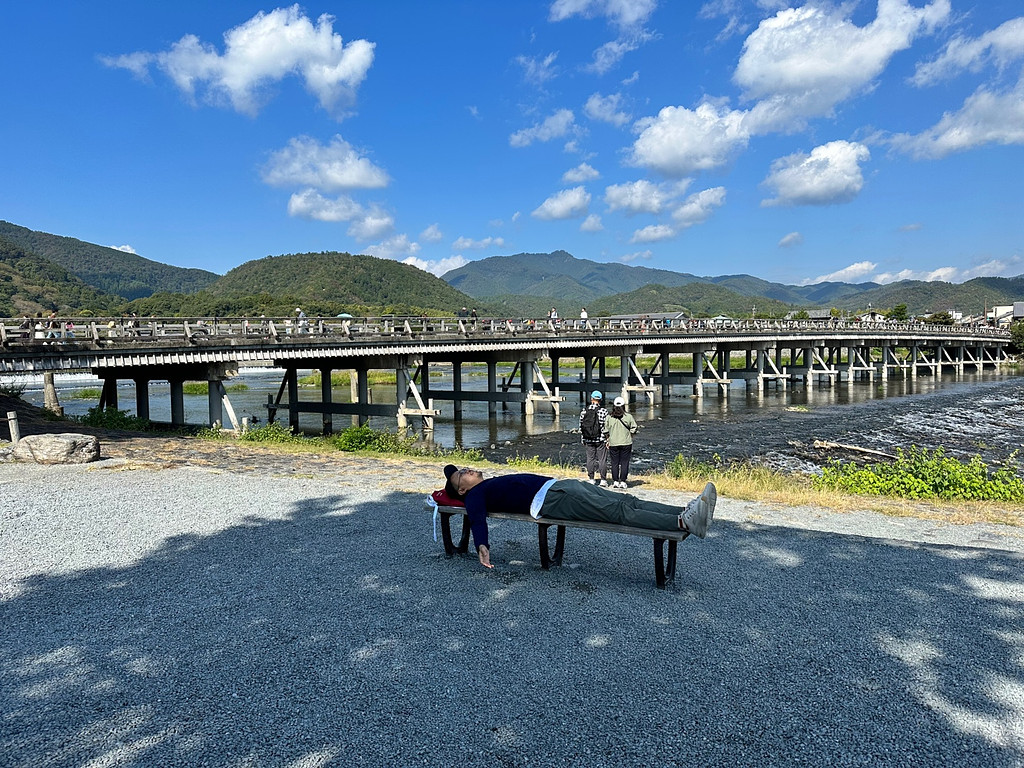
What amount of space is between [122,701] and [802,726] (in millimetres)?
3969

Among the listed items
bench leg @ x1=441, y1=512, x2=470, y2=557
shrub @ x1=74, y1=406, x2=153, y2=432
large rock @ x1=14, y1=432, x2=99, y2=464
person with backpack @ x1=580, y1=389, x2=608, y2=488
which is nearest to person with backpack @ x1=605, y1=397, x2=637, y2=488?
person with backpack @ x1=580, y1=389, x2=608, y2=488

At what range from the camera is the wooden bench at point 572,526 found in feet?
18.0

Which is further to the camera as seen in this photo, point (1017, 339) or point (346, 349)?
point (1017, 339)

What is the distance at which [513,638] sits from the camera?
4645mm

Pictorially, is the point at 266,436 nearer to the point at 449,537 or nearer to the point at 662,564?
the point at 449,537

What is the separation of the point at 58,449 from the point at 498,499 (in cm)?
1040

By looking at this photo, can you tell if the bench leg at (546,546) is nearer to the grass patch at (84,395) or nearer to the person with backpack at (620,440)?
the person with backpack at (620,440)

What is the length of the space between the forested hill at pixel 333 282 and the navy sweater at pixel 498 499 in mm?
160616

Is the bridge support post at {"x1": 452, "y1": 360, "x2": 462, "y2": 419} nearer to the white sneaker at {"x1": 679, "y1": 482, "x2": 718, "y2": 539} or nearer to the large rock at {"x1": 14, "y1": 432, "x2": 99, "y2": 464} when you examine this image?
the large rock at {"x1": 14, "y1": 432, "x2": 99, "y2": 464}

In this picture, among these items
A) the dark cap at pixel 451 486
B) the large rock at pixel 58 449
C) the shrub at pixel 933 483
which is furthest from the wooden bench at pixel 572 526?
the large rock at pixel 58 449

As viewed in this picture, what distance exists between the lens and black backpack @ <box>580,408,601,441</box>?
10.8 meters

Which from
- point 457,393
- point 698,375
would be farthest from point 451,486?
point 698,375

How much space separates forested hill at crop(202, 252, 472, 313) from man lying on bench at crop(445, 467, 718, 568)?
160612mm

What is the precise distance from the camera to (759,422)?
2922cm
